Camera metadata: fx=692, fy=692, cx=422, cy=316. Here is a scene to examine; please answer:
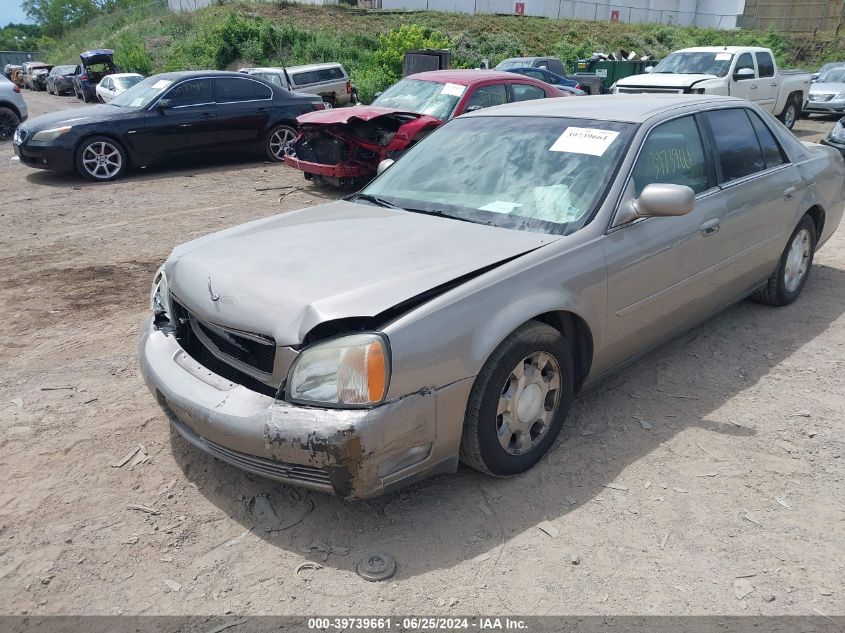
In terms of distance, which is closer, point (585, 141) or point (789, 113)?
point (585, 141)

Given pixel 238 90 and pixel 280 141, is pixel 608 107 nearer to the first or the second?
pixel 238 90

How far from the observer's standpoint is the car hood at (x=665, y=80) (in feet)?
41.8

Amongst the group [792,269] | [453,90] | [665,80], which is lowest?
[792,269]

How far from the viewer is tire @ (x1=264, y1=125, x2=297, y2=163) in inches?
466

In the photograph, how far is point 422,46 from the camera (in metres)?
26.9

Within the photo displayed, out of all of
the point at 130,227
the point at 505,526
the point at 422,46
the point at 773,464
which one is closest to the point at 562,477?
the point at 505,526

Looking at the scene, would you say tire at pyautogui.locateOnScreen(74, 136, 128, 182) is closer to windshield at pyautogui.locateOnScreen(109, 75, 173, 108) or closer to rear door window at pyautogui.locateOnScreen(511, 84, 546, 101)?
windshield at pyautogui.locateOnScreen(109, 75, 173, 108)

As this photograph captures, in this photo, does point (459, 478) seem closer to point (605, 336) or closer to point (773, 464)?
point (605, 336)

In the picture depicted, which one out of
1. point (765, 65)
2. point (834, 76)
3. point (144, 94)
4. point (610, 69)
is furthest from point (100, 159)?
point (610, 69)

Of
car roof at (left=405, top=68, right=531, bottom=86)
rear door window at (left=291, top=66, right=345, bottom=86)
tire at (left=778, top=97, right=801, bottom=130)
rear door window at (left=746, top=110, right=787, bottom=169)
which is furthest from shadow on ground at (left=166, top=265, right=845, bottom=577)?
rear door window at (left=291, top=66, right=345, bottom=86)

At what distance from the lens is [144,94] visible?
10.8 metres

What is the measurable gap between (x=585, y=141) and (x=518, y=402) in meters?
1.52

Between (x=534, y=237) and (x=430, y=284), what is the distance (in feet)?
2.37

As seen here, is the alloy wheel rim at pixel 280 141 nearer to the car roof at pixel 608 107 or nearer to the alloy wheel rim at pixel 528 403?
the car roof at pixel 608 107
